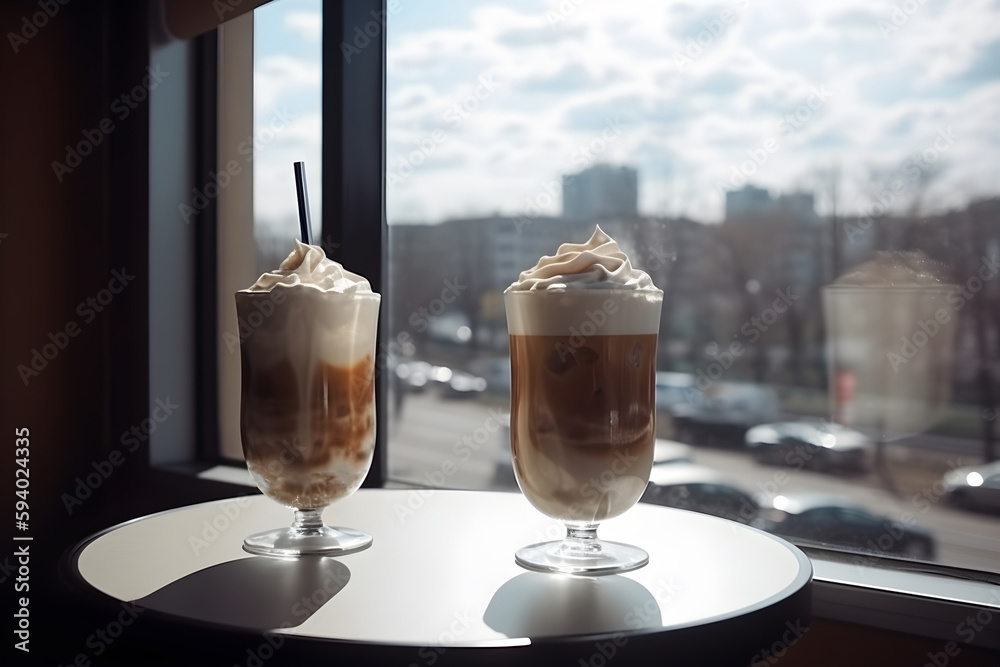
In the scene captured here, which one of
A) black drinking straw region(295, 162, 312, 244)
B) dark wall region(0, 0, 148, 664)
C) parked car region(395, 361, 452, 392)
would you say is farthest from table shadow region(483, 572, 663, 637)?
dark wall region(0, 0, 148, 664)

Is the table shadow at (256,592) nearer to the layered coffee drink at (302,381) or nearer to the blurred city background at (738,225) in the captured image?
the layered coffee drink at (302,381)

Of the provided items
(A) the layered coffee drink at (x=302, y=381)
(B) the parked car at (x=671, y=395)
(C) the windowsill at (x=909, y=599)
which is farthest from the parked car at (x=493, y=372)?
(A) the layered coffee drink at (x=302, y=381)

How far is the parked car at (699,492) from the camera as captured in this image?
2.05 meters

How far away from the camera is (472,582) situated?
0.97 meters

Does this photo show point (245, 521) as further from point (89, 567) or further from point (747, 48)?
point (747, 48)

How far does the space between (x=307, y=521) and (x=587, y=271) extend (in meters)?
0.52

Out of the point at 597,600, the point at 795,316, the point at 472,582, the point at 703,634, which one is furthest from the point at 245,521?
the point at 795,316

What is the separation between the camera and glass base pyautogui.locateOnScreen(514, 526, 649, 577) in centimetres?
100

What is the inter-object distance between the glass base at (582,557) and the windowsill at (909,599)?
2.61 feet

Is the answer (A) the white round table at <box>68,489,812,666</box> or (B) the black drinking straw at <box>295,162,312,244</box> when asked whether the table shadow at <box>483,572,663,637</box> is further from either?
(B) the black drinking straw at <box>295,162,312,244</box>

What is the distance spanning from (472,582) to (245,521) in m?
0.48

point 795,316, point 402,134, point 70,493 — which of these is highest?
point 402,134

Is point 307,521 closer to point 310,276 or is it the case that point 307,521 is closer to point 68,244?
point 310,276

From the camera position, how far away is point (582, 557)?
1030 mm
